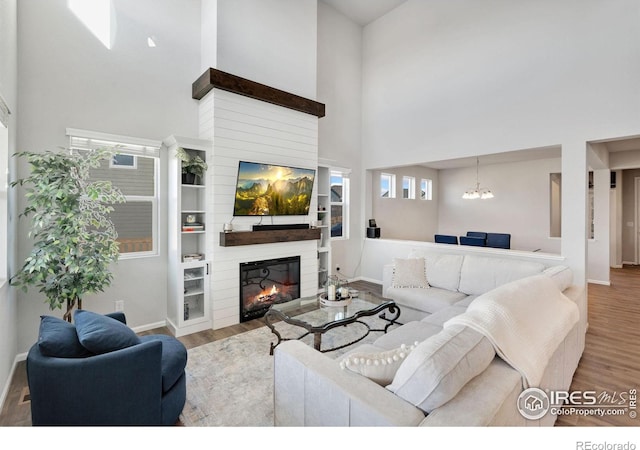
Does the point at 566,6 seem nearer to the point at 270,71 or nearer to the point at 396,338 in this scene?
the point at 270,71

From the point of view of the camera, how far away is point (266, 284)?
14.2ft

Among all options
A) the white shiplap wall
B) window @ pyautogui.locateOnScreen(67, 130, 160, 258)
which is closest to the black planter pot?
the white shiplap wall

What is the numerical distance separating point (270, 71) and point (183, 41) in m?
1.16

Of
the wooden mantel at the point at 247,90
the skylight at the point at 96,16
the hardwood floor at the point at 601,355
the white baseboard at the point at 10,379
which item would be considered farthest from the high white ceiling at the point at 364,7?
the white baseboard at the point at 10,379

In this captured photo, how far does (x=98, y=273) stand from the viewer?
2727 mm

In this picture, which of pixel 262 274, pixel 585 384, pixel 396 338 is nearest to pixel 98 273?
pixel 262 274

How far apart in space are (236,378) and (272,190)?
2449 millimetres

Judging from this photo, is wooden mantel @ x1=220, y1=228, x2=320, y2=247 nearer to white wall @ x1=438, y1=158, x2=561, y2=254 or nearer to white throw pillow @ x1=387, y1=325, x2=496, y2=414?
white throw pillow @ x1=387, y1=325, x2=496, y2=414

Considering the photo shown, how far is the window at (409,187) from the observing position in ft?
25.6

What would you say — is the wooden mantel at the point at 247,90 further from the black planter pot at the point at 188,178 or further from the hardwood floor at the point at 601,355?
the hardwood floor at the point at 601,355

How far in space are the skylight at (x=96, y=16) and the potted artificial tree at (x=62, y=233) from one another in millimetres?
1614

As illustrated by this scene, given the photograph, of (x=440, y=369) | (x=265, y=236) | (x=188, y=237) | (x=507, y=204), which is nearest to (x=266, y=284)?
(x=265, y=236)

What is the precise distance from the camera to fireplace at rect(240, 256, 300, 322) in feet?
13.4

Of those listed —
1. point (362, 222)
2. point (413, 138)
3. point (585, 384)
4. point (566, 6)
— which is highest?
point (566, 6)
